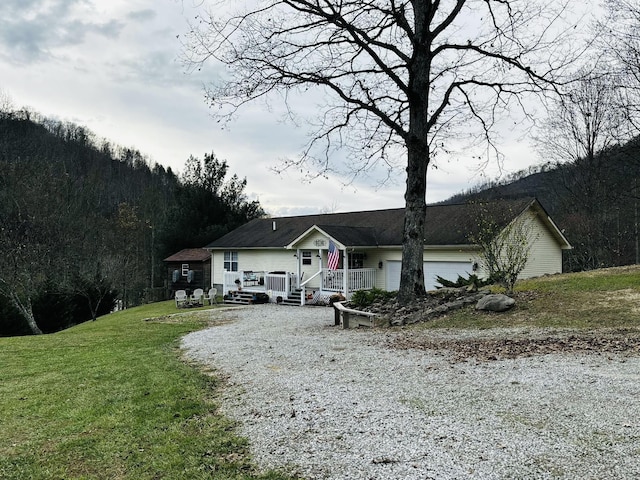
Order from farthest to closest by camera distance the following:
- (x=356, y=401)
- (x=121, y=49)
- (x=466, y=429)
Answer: (x=121, y=49) → (x=356, y=401) → (x=466, y=429)

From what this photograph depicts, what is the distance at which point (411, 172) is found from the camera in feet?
42.1

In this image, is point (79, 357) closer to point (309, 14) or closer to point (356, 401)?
point (356, 401)

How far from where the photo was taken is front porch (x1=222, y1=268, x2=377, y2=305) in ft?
74.7

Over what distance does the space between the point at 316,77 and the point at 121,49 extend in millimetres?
6858

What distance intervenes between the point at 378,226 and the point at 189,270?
54.5ft

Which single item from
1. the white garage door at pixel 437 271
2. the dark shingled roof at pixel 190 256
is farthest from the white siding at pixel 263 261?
the white garage door at pixel 437 271

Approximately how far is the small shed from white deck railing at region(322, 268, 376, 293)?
14.5 m

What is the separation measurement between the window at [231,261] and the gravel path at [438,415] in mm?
23303

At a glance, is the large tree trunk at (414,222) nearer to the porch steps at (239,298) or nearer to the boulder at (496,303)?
the boulder at (496,303)

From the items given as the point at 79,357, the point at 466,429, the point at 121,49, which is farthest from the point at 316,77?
the point at 466,429

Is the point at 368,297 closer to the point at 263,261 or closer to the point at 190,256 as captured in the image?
the point at 263,261

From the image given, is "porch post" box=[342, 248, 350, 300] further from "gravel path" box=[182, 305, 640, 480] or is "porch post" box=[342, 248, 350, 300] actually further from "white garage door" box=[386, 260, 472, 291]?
"gravel path" box=[182, 305, 640, 480]

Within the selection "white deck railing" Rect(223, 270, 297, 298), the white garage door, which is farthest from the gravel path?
"white deck railing" Rect(223, 270, 297, 298)

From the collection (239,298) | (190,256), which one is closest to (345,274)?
(239,298)
